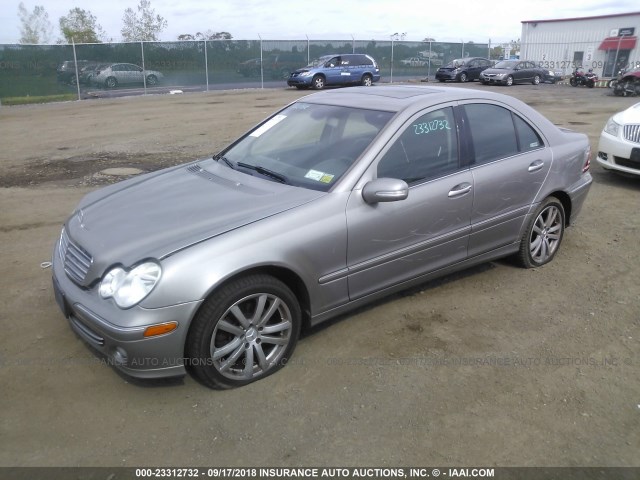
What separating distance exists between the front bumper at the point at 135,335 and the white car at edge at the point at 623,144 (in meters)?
6.56

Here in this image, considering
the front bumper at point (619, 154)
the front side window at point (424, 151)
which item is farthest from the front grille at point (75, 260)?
the front bumper at point (619, 154)

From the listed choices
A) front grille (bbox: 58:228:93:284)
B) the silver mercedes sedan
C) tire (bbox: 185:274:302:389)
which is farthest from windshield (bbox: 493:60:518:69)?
front grille (bbox: 58:228:93:284)

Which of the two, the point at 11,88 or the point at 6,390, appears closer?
the point at 6,390

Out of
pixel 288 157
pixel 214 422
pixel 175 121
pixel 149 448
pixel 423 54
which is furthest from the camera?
pixel 423 54

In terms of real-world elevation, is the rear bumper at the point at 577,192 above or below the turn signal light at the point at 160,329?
above

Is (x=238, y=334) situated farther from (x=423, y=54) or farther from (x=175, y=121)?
(x=423, y=54)

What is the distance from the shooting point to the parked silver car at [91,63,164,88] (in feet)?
82.6

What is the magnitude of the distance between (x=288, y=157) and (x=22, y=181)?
6049mm

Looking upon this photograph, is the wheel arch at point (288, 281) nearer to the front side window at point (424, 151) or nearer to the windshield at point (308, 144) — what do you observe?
the windshield at point (308, 144)

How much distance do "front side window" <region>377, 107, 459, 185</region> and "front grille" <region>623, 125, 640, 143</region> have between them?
4.39 m

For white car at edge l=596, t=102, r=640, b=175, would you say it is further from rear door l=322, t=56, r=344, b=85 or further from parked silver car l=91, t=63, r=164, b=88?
parked silver car l=91, t=63, r=164, b=88

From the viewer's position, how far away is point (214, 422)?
9.41ft

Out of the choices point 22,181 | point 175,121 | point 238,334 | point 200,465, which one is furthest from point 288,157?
point 175,121

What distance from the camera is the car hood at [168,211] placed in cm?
294
